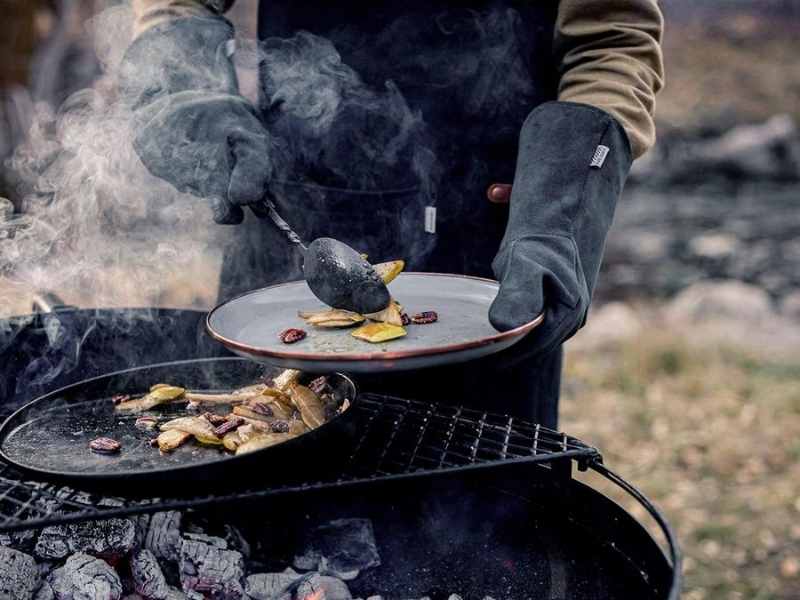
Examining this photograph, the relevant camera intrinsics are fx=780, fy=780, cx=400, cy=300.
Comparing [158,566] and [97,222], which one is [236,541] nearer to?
[158,566]

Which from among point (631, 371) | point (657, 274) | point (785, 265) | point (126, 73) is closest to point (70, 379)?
point (126, 73)

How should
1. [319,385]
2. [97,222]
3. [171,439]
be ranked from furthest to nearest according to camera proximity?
[97,222]
[319,385]
[171,439]

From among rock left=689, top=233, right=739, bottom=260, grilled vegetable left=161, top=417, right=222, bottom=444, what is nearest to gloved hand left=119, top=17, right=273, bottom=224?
grilled vegetable left=161, top=417, right=222, bottom=444

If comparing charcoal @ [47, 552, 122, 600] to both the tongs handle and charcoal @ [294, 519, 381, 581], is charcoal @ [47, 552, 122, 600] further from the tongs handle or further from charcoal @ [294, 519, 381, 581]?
the tongs handle

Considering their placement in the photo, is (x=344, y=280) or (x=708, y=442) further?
(x=708, y=442)

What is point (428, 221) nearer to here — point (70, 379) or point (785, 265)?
point (70, 379)

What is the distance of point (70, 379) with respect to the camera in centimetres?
244

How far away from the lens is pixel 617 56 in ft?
7.75

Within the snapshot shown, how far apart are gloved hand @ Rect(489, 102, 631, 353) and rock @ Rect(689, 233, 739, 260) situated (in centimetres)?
589

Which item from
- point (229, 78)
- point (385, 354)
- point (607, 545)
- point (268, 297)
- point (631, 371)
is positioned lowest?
point (631, 371)

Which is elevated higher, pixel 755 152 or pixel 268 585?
pixel 268 585

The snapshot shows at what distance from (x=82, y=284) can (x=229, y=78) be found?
44.7 inches

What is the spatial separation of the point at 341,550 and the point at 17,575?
0.80 meters

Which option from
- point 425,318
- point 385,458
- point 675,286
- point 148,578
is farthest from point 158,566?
point 675,286
